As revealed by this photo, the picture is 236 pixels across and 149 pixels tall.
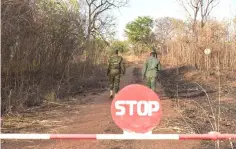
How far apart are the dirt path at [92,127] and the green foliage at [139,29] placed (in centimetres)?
5430

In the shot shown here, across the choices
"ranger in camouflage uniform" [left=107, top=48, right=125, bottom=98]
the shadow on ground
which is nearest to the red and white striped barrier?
the shadow on ground

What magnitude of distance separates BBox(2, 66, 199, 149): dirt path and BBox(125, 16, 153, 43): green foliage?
54297 mm

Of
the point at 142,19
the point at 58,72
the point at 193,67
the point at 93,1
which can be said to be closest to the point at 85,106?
the point at 58,72

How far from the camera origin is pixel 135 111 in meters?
5.02

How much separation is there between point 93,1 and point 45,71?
109 feet

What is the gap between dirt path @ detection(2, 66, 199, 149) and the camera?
25.9 ft

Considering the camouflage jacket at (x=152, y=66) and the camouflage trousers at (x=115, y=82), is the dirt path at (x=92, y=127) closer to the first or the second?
the camouflage trousers at (x=115, y=82)

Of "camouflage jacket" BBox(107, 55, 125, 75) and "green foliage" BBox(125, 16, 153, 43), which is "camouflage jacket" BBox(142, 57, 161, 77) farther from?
"green foliage" BBox(125, 16, 153, 43)

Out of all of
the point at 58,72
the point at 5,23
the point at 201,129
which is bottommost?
the point at 201,129

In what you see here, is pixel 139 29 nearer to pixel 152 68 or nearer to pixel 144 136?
pixel 152 68

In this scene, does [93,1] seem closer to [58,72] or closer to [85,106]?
[58,72]

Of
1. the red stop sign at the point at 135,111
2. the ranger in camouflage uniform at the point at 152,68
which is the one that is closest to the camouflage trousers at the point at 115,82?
the ranger in camouflage uniform at the point at 152,68

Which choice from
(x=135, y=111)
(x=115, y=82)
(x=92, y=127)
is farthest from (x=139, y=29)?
(x=135, y=111)

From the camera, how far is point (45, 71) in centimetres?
1631
